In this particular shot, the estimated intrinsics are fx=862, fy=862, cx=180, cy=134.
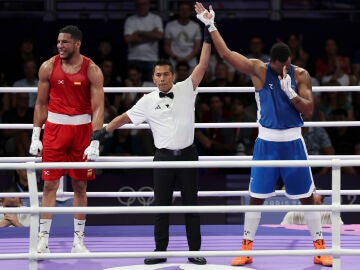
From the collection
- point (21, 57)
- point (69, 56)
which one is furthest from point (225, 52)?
point (21, 57)

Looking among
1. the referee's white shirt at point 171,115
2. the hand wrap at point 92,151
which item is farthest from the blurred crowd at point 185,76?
the hand wrap at point 92,151

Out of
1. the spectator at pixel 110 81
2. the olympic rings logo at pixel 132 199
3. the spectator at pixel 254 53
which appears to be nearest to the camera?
the olympic rings logo at pixel 132 199

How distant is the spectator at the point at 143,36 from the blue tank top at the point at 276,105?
4.44m

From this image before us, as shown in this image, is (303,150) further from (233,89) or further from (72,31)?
(72,31)

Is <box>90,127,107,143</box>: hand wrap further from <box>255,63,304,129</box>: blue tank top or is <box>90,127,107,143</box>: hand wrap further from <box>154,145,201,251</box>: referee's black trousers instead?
<box>255,63,304,129</box>: blue tank top

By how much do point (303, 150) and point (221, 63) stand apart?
4225 millimetres

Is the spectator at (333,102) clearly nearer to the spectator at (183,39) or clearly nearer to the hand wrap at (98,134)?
the spectator at (183,39)

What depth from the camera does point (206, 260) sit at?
219 inches

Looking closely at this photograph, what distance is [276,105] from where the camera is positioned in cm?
551

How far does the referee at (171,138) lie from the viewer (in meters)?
5.45

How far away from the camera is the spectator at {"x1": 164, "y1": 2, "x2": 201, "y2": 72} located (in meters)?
9.98

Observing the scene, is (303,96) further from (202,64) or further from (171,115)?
(171,115)

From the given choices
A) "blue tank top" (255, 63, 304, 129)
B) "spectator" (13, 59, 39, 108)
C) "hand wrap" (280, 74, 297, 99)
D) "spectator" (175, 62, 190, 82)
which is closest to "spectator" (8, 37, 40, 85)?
"spectator" (13, 59, 39, 108)

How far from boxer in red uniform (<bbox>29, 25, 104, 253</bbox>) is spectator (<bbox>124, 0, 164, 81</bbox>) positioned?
4.13 metres
